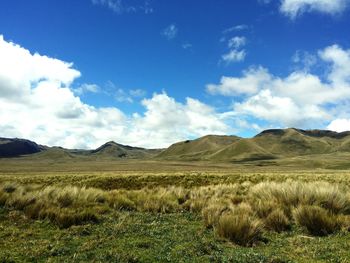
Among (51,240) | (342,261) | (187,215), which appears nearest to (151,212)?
(187,215)

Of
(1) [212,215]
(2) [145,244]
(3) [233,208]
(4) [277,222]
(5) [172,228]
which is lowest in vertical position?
(2) [145,244]

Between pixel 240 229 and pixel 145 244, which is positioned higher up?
pixel 240 229

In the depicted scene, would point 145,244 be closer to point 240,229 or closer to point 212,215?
point 240,229

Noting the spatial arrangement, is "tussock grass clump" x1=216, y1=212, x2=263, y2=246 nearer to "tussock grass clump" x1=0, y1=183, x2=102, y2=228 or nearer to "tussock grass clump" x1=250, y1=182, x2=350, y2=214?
"tussock grass clump" x1=250, y1=182, x2=350, y2=214

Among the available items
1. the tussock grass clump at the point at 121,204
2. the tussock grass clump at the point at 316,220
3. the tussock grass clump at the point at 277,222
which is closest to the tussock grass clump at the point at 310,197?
the tussock grass clump at the point at 316,220

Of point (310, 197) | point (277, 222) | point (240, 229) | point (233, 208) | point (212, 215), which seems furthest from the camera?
point (310, 197)

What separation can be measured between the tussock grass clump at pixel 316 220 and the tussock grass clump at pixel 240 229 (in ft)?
5.95

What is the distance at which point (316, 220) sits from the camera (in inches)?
483

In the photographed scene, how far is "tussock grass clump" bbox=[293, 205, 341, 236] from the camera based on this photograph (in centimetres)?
1196

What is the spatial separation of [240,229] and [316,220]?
296 centimetres

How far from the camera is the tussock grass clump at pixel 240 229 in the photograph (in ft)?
35.2

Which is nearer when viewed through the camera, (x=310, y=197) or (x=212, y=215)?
(x=212, y=215)

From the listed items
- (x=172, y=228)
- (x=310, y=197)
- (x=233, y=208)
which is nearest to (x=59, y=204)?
(x=172, y=228)

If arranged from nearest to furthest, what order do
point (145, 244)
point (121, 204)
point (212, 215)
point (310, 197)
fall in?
point (145, 244) → point (212, 215) → point (310, 197) → point (121, 204)
